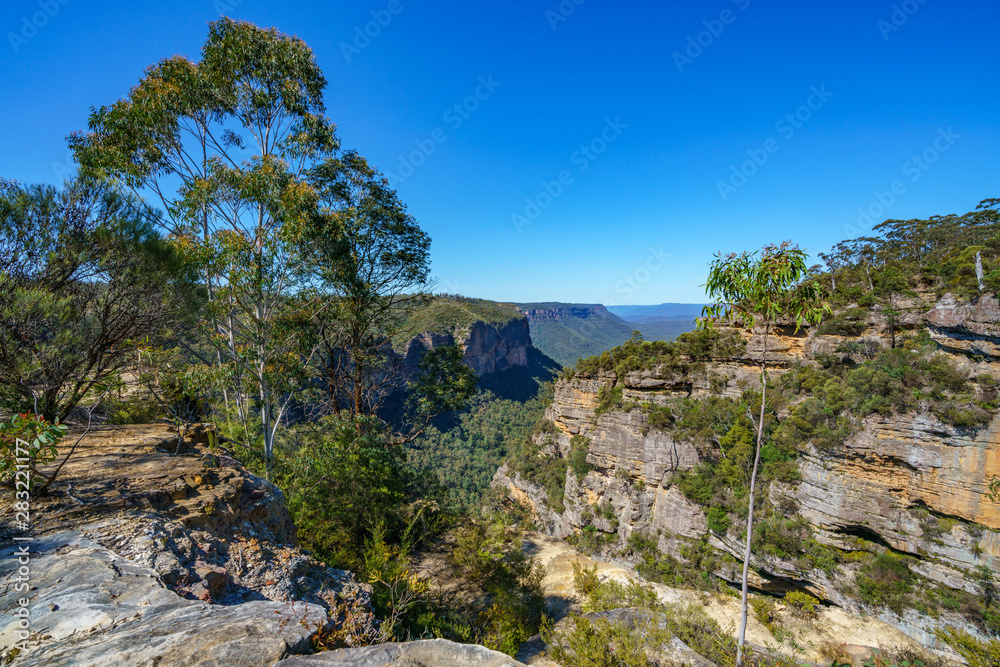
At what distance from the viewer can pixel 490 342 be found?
218 feet

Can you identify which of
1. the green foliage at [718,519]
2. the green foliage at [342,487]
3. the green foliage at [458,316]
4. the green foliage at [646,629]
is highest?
the green foliage at [458,316]

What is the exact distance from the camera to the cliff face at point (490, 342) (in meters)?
56.7

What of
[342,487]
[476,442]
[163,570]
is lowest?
[476,442]

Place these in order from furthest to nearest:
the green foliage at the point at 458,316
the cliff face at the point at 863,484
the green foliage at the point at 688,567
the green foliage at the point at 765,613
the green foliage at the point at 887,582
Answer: the green foliage at the point at 458,316
the green foliage at the point at 688,567
the green foliage at the point at 887,582
the cliff face at the point at 863,484
the green foliage at the point at 765,613

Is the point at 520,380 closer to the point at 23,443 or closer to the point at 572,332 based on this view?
the point at 572,332

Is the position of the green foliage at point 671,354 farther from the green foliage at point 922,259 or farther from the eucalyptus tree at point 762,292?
the eucalyptus tree at point 762,292

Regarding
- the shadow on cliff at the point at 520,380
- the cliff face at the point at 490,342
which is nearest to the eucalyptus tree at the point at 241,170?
the cliff face at the point at 490,342

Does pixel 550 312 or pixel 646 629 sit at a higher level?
pixel 550 312

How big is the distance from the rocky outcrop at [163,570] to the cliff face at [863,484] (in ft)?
63.7

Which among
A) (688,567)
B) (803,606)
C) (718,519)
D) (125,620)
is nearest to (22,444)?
(125,620)

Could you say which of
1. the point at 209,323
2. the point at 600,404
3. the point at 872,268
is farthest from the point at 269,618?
the point at 872,268

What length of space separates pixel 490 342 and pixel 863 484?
54.9 meters

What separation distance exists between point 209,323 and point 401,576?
5639mm

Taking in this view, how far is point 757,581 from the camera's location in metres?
16.6
